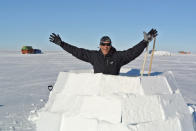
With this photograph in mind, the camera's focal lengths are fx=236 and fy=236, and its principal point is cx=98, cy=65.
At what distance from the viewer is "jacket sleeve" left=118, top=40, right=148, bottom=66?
3.88 meters

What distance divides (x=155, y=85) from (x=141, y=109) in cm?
62

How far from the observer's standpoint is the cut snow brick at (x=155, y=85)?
11.2 ft

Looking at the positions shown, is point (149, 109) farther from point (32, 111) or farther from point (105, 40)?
point (32, 111)

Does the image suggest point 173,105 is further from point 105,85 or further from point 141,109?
point 105,85

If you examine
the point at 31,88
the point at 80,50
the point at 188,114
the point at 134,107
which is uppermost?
the point at 80,50

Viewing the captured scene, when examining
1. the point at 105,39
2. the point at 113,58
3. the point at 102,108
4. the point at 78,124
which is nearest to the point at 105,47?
the point at 105,39

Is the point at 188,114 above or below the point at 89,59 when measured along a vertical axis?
below

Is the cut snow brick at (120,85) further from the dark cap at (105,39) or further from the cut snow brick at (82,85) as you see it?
the dark cap at (105,39)

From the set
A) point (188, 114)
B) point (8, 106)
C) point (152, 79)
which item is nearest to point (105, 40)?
point (152, 79)

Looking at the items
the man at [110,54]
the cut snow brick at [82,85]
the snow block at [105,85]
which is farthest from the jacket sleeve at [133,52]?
the cut snow brick at [82,85]

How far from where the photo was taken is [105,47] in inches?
155

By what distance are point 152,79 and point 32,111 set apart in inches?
129

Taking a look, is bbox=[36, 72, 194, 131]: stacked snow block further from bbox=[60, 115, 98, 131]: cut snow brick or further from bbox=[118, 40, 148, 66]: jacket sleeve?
bbox=[118, 40, 148, 66]: jacket sleeve

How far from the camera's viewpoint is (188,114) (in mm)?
3732
